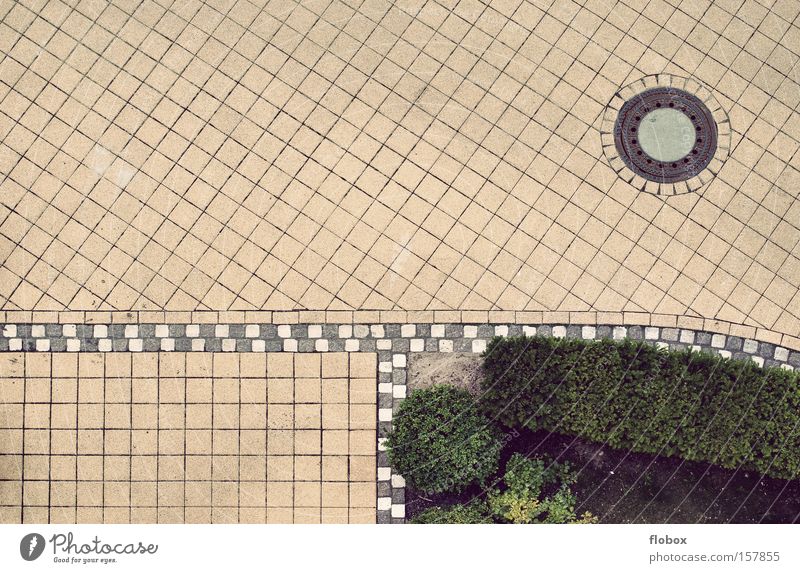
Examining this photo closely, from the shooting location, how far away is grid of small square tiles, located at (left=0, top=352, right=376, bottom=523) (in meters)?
11.0

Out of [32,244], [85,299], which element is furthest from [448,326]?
[32,244]

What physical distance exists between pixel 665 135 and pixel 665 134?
18 millimetres

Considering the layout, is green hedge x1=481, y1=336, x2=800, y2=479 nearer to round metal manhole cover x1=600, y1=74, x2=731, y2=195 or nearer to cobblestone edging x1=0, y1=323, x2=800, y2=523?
cobblestone edging x1=0, y1=323, x2=800, y2=523

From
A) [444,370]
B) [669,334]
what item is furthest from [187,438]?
[669,334]

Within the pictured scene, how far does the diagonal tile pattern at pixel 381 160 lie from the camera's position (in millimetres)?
11320

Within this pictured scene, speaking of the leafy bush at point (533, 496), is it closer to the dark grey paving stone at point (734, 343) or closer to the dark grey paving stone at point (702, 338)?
the dark grey paving stone at point (702, 338)

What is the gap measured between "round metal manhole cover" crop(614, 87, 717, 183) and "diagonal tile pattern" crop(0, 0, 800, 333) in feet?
1.04

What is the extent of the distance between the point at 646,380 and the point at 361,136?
5007 mm

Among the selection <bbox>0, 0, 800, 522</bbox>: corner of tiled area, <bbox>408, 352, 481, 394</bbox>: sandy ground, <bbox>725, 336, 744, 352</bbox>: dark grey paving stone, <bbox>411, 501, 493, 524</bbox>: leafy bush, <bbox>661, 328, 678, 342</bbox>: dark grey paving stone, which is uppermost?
<bbox>0, 0, 800, 522</bbox>: corner of tiled area

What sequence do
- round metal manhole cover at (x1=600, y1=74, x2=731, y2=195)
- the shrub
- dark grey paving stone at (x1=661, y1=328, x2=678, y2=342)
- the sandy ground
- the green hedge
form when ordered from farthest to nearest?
round metal manhole cover at (x1=600, y1=74, x2=731, y2=195), dark grey paving stone at (x1=661, y1=328, x2=678, y2=342), the sandy ground, the shrub, the green hedge

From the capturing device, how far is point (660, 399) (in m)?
10.2

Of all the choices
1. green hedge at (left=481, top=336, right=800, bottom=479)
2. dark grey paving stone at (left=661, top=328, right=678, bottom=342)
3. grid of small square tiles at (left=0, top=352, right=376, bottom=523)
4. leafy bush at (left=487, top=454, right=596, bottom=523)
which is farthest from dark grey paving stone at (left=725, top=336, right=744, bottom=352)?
grid of small square tiles at (left=0, top=352, right=376, bottom=523)

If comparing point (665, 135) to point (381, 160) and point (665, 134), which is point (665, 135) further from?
point (381, 160)

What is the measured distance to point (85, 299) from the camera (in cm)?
1127
